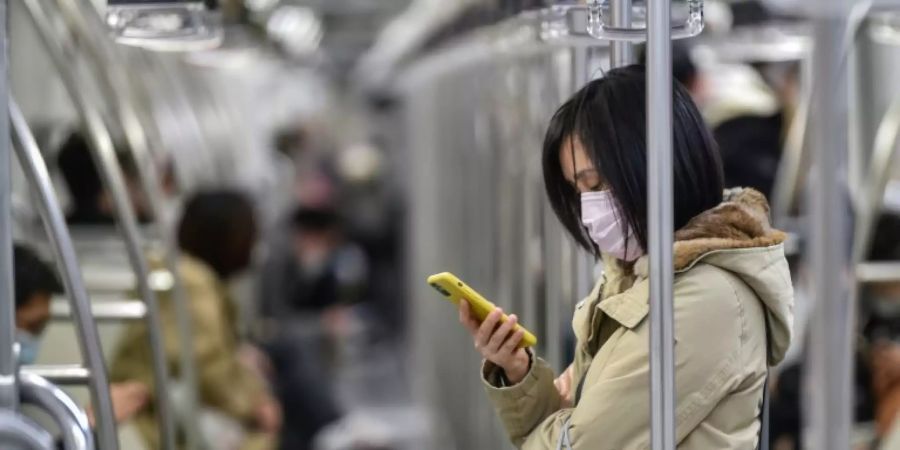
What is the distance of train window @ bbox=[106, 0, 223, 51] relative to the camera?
2.92 metres

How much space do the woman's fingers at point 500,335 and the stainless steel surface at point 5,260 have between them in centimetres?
87

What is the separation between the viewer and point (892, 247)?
4371 mm

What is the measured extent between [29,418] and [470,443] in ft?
5.50

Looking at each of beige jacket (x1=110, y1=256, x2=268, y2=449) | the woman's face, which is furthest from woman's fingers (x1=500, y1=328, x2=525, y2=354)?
beige jacket (x1=110, y1=256, x2=268, y2=449)

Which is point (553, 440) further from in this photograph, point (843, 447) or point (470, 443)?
point (470, 443)

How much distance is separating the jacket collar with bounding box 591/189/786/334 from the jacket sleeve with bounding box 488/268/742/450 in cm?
3

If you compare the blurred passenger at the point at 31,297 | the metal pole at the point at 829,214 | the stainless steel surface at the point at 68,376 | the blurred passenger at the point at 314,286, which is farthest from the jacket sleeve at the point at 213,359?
the blurred passenger at the point at 314,286

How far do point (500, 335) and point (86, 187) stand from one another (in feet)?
11.5

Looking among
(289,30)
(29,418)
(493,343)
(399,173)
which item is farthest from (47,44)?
(399,173)

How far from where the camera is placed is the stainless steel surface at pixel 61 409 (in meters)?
2.65

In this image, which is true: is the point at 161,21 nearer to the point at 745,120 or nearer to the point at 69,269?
the point at 69,269

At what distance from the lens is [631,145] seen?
2119 millimetres

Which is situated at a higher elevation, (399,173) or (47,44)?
(47,44)

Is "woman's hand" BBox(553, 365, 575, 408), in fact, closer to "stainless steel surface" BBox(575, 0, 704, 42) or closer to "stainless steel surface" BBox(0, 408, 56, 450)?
"stainless steel surface" BBox(575, 0, 704, 42)
